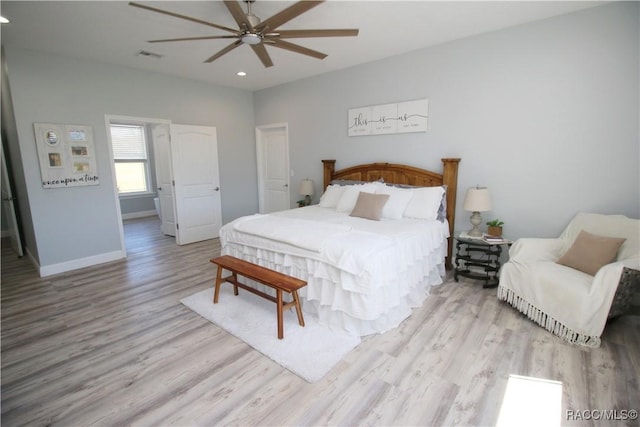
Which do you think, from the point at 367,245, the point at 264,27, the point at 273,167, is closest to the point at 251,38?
the point at 264,27

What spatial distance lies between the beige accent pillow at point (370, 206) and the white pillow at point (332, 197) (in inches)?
24.2

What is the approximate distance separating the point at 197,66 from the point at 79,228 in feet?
9.23

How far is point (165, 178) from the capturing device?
555cm

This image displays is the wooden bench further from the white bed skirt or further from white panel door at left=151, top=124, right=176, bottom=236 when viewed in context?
white panel door at left=151, top=124, right=176, bottom=236

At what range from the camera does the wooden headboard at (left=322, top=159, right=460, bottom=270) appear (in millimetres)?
3662

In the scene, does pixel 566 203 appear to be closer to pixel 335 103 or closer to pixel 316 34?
pixel 316 34

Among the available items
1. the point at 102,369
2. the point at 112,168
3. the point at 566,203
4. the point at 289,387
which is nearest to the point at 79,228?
the point at 112,168

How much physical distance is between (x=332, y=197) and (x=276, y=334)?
2299mm

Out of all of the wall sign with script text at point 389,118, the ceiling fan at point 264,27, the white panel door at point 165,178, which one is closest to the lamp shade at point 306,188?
the wall sign with script text at point 389,118

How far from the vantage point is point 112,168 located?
4.32 meters

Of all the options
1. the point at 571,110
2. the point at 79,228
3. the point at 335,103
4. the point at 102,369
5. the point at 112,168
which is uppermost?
the point at 335,103

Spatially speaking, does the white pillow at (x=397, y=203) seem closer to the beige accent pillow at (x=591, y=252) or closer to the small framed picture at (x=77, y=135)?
the beige accent pillow at (x=591, y=252)

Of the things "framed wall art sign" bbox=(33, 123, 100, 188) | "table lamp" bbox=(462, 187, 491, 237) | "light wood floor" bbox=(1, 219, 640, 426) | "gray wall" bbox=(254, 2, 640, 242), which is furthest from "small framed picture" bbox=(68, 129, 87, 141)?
"table lamp" bbox=(462, 187, 491, 237)

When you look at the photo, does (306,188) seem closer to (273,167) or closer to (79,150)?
(273,167)
